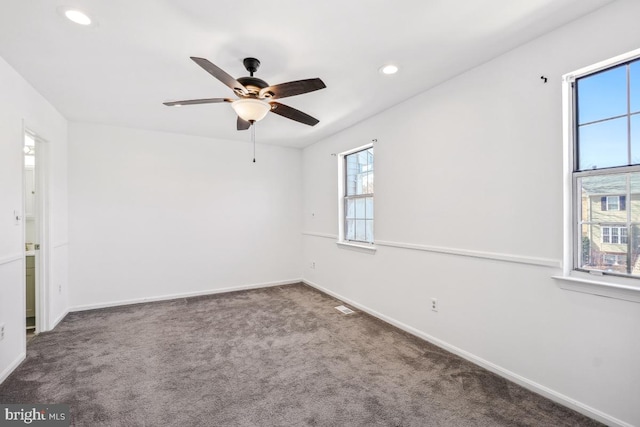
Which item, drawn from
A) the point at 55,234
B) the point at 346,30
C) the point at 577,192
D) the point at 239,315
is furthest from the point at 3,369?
the point at 577,192

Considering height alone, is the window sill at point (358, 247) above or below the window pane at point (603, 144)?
below

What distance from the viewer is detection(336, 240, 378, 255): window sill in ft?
12.5

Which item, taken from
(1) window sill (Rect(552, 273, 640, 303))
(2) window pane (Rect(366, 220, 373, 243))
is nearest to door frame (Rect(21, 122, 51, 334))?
(2) window pane (Rect(366, 220, 373, 243))

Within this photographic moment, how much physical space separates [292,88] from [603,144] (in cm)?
209

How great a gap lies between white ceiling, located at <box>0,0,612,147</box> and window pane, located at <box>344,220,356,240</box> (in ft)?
6.08

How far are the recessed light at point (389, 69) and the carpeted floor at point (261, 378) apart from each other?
2588 mm

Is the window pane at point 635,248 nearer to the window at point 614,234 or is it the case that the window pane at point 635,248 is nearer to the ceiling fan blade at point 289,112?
the window at point 614,234

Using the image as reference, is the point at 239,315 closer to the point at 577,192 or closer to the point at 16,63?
the point at 16,63

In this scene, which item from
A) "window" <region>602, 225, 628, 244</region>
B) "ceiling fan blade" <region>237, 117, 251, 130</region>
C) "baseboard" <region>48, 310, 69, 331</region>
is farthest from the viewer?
"baseboard" <region>48, 310, 69, 331</region>

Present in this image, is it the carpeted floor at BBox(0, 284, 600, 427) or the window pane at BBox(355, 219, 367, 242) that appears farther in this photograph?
the window pane at BBox(355, 219, 367, 242)

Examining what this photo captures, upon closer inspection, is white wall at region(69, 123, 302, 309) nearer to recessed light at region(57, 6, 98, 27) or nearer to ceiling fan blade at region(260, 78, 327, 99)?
recessed light at region(57, 6, 98, 27)

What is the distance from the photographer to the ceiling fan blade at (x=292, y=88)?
6.59 feet

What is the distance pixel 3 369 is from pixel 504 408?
3.77 metres

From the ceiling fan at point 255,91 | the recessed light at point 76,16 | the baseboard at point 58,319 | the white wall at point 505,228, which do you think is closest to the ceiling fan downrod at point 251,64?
the ceiling fan at point 255,91
